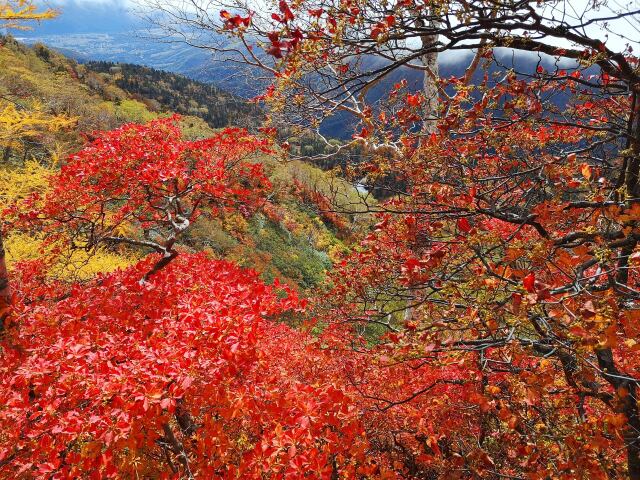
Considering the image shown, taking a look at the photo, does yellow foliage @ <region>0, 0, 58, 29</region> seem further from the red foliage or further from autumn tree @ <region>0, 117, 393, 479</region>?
the red foliage

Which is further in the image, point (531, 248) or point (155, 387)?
point (155, 387)

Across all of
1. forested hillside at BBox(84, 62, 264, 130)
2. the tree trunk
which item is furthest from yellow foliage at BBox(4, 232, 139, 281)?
forested hillside at BBox(84, 62, 264, 130)

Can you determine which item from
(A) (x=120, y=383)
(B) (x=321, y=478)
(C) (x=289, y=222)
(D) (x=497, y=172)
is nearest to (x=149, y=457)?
(A) (x=120, y=383)

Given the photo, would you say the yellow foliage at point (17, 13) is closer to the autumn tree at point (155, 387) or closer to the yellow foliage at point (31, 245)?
the autumn tree at point (155, 387)

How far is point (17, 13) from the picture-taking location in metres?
6.93

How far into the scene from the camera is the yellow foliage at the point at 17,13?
6656 mm

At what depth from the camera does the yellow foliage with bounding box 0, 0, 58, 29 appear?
6656 mm

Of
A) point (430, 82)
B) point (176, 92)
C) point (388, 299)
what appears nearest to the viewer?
point (388, 299)

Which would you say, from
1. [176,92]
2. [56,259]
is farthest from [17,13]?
[176,92]

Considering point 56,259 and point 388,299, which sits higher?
point 388,299

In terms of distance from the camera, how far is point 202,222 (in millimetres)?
21297

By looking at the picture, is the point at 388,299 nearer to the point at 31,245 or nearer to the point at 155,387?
the point at 155,387

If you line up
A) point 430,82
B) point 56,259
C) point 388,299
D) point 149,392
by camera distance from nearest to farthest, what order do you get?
1. point 149,392
2. point 388,299
3. point 430,82
4. point 56,259

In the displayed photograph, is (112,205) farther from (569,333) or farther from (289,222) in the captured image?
(569,333)
